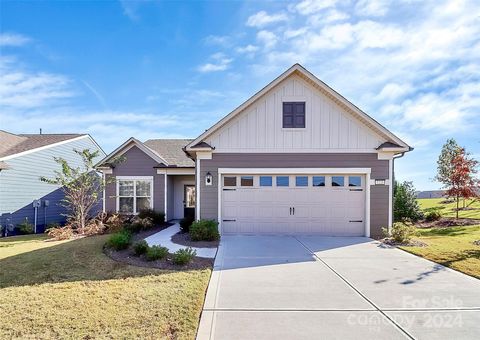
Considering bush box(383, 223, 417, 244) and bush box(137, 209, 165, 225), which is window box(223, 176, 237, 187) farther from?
bush box(383, 223, 417, 244)

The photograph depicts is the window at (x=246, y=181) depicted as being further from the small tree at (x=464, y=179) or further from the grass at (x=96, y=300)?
the small tree at (x=464, y=179)

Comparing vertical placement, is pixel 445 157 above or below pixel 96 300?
above

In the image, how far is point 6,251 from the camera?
29.6ft

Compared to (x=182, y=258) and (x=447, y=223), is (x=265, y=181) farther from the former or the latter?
(x=447, y=223)

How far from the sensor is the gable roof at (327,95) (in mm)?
10984

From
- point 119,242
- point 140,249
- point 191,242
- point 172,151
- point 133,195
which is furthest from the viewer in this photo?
point 172,151

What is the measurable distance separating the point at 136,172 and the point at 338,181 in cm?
1067

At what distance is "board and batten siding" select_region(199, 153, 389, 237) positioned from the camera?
36.8 feet

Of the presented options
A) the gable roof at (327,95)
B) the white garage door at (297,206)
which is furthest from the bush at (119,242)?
the gable roof at (327,95)

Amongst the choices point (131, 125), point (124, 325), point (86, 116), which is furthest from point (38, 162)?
point (124, 325)

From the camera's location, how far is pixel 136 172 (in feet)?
52.5

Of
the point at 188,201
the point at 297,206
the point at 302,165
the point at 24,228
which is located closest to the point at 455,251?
the point at 297,206

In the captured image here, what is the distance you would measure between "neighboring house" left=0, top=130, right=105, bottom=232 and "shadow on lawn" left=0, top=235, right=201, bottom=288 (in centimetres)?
863

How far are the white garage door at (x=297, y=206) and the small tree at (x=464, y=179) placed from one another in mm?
10025
